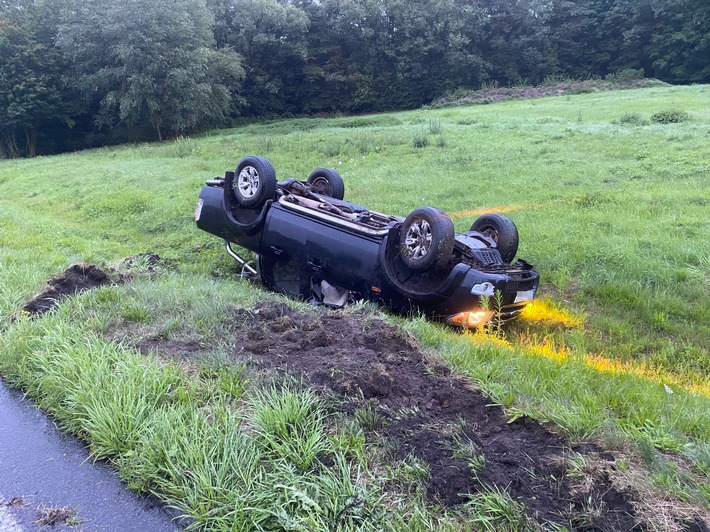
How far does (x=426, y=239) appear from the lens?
5262 millimetres

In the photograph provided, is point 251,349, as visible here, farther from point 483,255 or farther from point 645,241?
point 645,241

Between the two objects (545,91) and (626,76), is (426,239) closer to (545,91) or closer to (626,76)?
(545,91)

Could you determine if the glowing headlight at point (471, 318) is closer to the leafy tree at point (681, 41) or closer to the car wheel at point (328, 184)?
the car wheel at point (328, 184)

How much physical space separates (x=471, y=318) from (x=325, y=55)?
147 feet

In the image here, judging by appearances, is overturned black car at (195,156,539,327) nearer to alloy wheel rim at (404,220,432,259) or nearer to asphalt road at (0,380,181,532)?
alloy wheel rim at (404,220,432,259)

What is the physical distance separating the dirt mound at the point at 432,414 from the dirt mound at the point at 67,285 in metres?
1.87

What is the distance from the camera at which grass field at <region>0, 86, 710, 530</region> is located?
2619mm

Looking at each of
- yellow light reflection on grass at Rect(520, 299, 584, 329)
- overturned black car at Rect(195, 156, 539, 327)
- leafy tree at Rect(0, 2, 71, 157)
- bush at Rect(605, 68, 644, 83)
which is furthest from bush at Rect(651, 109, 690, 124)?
leafy tree at Rect(0, 2, 71, 157)

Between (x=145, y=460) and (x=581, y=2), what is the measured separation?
52.5 metres

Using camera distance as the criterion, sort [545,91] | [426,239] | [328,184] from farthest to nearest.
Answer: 1. [545,91]
2. [328,184]
3. [426,239]

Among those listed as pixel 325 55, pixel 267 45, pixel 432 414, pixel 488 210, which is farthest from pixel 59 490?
pixel 325 55

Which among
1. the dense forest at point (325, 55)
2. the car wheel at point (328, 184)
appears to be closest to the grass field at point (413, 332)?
the car wheel at point (328, 184)

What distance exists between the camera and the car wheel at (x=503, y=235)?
241 inches

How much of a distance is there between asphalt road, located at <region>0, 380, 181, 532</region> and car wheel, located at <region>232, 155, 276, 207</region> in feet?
12.5
